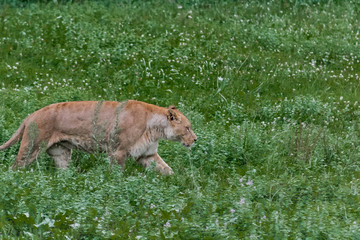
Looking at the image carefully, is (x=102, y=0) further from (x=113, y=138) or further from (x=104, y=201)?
(x=104, y=201)

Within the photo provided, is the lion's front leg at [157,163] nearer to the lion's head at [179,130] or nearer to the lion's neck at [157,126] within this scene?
the lion's neck at [157,126]

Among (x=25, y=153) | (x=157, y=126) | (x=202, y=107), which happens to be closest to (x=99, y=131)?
(x=157, y=126)

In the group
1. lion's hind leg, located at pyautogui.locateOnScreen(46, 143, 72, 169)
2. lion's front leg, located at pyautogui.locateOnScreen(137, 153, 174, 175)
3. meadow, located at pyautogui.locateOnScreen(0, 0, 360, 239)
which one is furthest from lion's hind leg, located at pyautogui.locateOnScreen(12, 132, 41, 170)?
lion's front leg, located at pyautogui.locateOnScreen(137, 153, 174, 175)

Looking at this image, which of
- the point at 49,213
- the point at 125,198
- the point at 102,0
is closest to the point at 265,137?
the point at 125,198

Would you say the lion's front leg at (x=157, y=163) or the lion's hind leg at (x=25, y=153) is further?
the lion's front leg at (x=157, y=163)

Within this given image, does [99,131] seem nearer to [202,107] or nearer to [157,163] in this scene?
[157,163]

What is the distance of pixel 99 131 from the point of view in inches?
342

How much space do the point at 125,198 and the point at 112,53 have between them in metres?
6.48

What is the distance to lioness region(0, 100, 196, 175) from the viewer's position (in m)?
8.44

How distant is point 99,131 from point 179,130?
1009mm

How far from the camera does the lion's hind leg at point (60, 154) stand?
8.71m

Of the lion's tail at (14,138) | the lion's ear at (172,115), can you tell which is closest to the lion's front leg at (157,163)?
the lion's ear at (172,115)

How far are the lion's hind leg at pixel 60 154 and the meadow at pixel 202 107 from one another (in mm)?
105

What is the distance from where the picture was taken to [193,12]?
A: 50.4 ft
